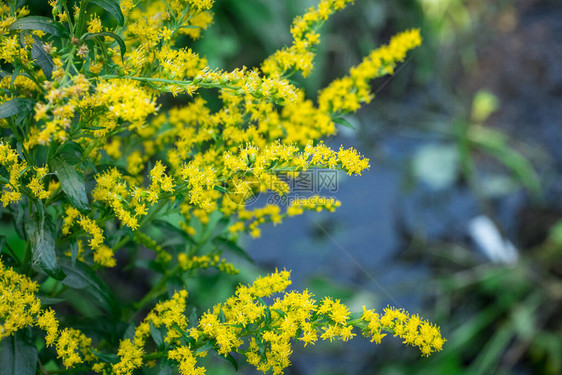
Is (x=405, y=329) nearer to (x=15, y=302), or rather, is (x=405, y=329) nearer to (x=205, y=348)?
(x=205, y=348)

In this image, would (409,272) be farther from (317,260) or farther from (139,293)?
(139,293)

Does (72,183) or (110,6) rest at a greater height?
(110,6)

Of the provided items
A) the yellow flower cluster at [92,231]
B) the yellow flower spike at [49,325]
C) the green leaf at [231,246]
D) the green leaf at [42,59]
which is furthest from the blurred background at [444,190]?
the green leaf at [42,59]

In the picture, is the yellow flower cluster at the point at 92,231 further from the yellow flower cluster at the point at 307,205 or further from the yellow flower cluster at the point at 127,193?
the yellow flower cluster at the point at 307,205

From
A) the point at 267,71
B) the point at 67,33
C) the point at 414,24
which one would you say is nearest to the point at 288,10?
the point at 414,24

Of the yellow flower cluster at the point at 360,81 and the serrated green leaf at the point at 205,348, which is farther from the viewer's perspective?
the yellow flower cluster at the point at 360,81

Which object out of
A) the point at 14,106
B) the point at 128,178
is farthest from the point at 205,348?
the point at 14,106

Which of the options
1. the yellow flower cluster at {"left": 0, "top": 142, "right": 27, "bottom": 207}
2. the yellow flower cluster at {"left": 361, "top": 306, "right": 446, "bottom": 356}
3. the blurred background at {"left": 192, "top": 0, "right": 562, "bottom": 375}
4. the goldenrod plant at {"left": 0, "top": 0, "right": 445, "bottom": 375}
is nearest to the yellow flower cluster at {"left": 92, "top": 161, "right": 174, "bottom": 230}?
the goldenrod plant at {"left": 0, "top": 0, "right": 445, "bottom": 375}
